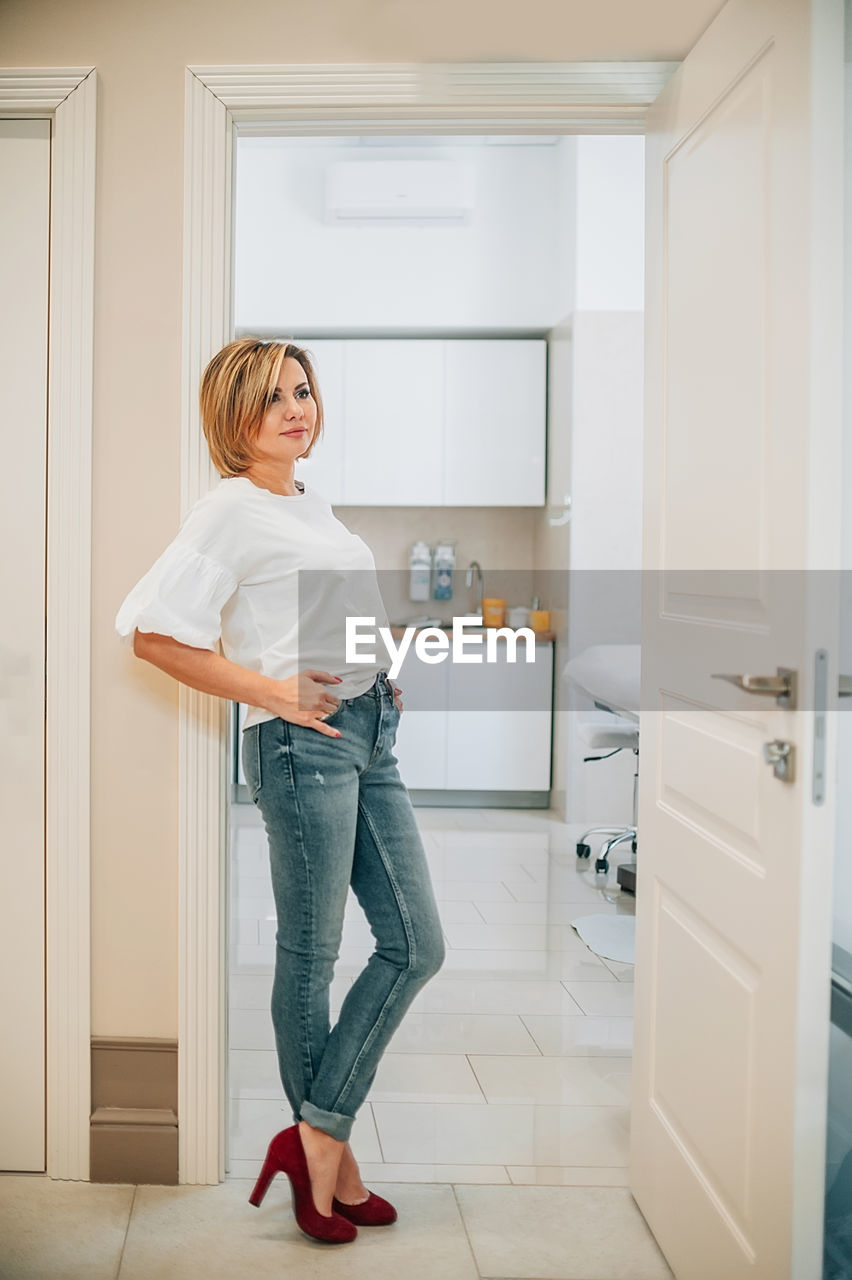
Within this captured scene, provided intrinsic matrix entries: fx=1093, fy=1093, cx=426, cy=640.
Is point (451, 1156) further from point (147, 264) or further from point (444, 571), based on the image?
point (444, 571)

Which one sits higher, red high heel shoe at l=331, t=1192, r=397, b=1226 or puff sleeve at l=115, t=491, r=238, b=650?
puff sleeve at l=115, t=491, r=238, b=650

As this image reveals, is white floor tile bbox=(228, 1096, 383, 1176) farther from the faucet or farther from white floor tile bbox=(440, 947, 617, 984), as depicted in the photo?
the faucet

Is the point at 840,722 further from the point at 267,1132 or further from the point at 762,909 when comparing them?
the point at 267,1132

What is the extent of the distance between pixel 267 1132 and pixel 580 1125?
0.66 metres

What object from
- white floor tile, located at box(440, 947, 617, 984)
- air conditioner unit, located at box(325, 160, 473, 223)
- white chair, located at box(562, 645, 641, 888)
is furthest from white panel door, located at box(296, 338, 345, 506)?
white floor tile, located at box(440, 947, 617, 984)

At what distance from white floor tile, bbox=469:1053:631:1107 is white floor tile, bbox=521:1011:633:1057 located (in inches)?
1.7

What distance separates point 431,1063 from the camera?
2.61 meters

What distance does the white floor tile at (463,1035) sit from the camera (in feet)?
8.85

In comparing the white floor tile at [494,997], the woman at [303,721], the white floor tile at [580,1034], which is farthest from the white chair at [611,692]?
the woman at [303,721]

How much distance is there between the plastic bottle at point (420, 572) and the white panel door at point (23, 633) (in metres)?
3.75

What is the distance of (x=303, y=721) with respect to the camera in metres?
1.80

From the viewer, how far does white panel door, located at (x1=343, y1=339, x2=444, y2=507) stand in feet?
17.9

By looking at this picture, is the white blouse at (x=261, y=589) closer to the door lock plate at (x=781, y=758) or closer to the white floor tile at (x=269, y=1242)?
the door lock plate at (x=781, y=758)

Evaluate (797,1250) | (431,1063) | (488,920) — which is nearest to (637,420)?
(488,920)
